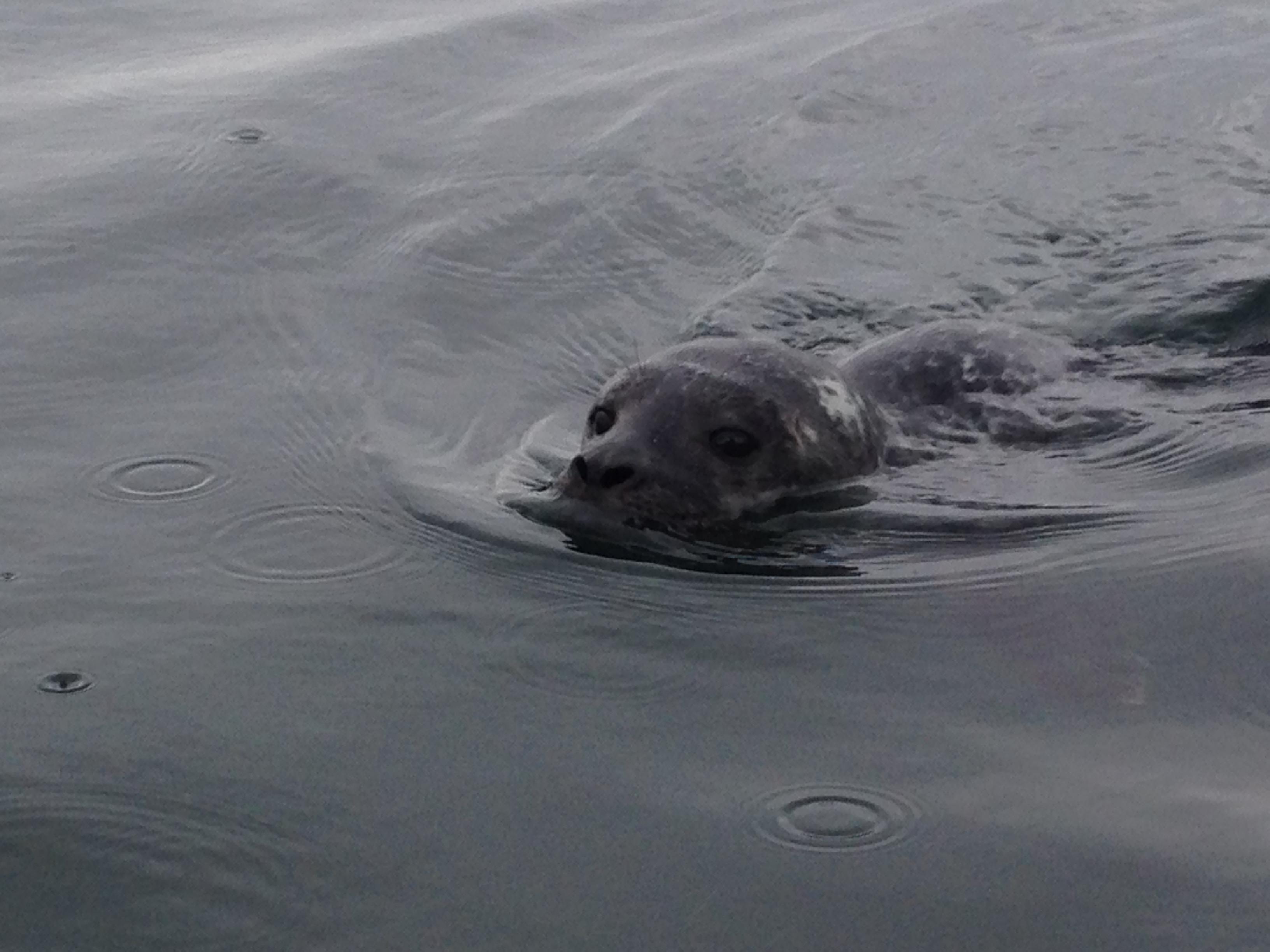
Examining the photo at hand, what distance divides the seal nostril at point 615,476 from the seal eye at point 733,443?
11.8 inches

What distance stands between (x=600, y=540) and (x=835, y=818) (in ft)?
5.48

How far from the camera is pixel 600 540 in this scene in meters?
5.09

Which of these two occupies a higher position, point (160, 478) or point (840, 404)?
point (840, 404)

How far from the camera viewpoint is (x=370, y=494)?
536cm

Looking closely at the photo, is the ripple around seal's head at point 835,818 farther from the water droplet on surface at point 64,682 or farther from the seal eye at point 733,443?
the seal eye at point 733,443

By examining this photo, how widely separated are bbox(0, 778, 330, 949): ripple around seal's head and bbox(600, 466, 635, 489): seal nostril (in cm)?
194

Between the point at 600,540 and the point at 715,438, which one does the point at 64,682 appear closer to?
the point at 600,540

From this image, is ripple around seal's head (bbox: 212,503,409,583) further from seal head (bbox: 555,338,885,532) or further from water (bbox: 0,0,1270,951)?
seal head (bbox: 555,338,885,532)

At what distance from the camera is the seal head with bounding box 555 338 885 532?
535 centimetres

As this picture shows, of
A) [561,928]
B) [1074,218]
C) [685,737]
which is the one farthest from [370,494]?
[1074,218]

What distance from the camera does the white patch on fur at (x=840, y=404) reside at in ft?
19.2

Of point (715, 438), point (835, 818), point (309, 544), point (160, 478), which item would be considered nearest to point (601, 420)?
point (715, 438)

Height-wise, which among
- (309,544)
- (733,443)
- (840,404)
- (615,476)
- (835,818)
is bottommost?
(835,818)

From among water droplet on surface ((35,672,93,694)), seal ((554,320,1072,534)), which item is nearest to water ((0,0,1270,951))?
water droplet on surface ((35,672,93,694))
